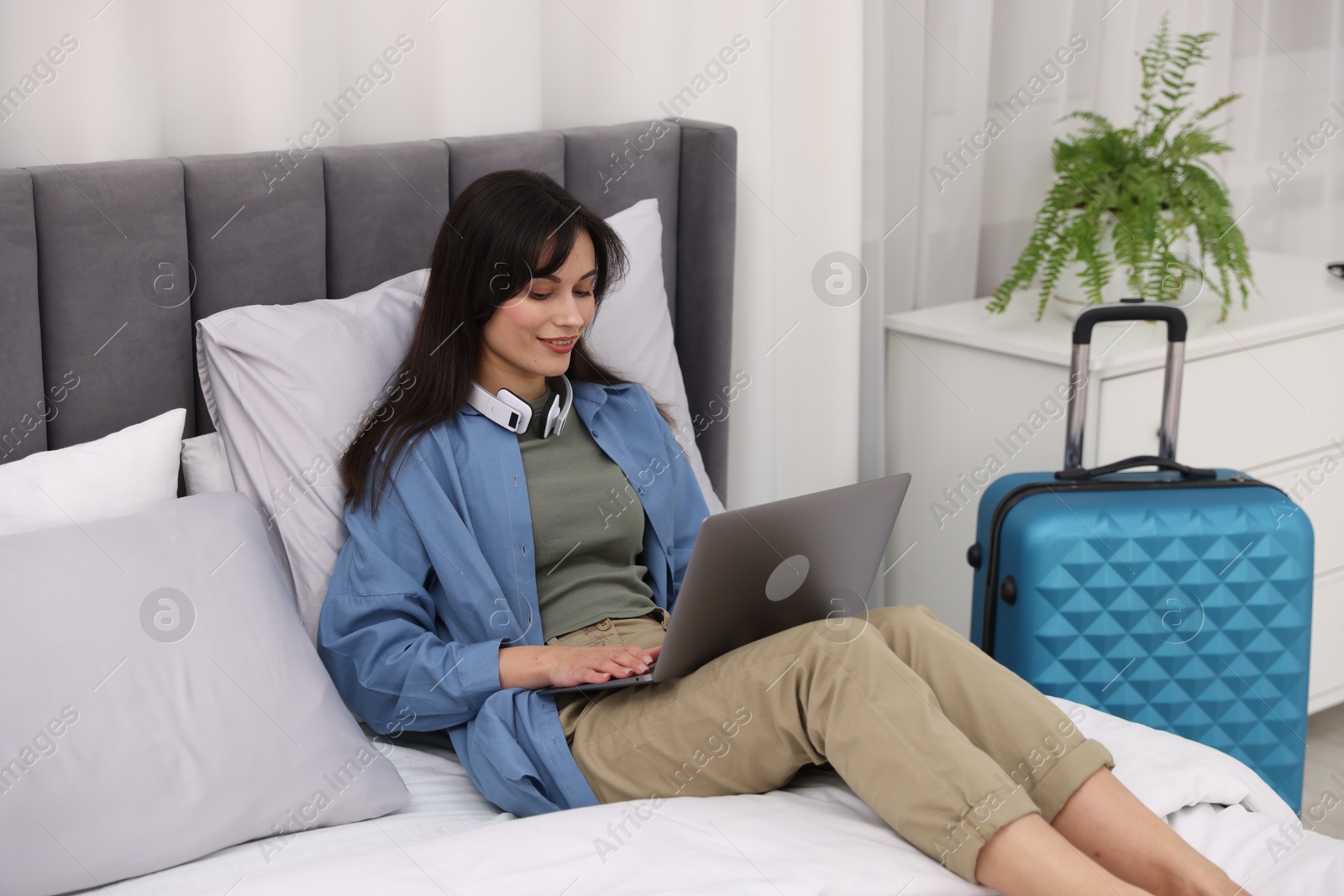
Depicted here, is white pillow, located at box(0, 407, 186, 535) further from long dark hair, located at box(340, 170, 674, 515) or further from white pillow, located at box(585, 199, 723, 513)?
white pillow, located at box(585, 199, 723, 513)

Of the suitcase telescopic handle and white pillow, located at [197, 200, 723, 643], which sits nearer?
white pillow, located at [197, 200, 723, 643]

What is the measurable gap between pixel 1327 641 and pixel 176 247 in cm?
192

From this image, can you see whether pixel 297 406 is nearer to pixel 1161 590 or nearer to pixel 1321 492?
pixel 1161 590

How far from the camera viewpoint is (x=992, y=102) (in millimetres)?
2268

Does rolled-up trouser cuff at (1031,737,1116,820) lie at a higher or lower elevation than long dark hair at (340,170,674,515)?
lower

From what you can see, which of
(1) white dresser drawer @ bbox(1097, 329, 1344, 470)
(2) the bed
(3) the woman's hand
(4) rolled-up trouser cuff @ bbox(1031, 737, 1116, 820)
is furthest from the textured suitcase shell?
(3) the woman's hand

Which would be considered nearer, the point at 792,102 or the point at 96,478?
the point at 96,478

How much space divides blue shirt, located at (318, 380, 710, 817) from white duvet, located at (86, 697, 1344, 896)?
7 cm

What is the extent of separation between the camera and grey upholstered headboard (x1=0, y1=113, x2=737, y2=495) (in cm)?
126

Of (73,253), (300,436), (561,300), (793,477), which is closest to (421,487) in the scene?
(300,436)

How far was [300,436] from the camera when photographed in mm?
1334

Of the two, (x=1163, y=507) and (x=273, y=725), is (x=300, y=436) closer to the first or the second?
(x=273, y=725)

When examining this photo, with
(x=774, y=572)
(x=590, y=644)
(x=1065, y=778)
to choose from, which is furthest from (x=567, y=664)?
(x=1065, y=778)

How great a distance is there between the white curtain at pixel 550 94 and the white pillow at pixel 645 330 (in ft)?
0.77
